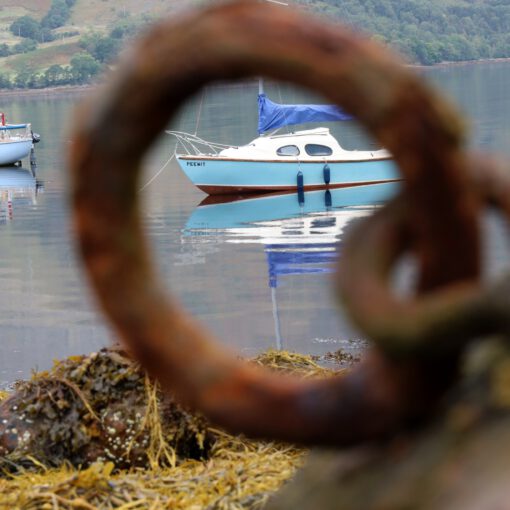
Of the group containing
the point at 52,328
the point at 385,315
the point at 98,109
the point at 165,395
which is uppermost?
the point at 98,109

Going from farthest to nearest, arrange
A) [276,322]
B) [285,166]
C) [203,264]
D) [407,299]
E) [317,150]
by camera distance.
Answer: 1. [317,150]
2. [285,166]
3. [203,264]
4. [276,322]
5. [407,299]

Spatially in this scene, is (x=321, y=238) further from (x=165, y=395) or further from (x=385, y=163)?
(x=165, y=395)

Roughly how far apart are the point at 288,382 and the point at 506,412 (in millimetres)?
454

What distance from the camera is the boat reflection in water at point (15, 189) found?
45188mm

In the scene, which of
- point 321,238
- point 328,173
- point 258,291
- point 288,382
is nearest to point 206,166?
point 328,173

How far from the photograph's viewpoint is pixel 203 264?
28.0m

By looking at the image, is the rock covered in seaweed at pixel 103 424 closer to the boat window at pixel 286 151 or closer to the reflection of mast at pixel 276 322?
the reflection of mast at pixel 276 322

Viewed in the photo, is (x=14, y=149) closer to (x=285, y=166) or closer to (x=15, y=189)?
(x=15, y=189)

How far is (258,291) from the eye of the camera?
2300cm

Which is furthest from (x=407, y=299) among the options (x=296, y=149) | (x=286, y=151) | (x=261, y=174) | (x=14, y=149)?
(x=14, y=149)

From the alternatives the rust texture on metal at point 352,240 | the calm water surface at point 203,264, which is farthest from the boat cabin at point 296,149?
the rust texture on metal at point 352,240

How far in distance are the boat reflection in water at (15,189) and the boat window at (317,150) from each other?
11.8m

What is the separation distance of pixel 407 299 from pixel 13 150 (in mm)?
66668

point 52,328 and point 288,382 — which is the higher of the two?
point 288,382
